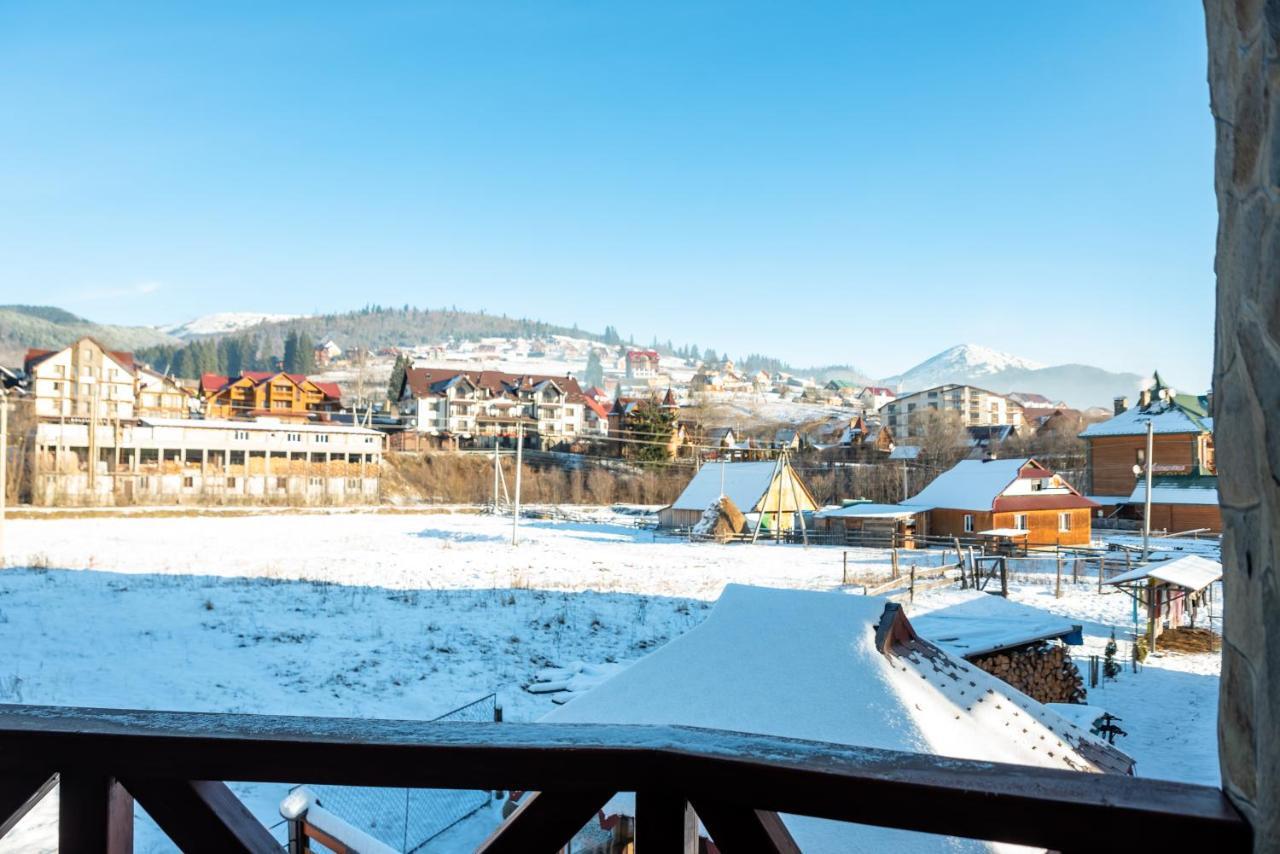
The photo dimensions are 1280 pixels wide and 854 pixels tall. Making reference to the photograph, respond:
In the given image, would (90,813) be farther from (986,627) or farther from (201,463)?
(201,463)

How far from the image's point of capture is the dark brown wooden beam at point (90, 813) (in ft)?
4.25

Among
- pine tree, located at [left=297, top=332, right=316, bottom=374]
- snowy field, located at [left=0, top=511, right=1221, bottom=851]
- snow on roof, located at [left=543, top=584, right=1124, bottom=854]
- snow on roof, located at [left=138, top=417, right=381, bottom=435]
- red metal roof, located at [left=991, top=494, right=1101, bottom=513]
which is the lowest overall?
snowy field, located at [left=0, top=511, right=1221, bottom=851]

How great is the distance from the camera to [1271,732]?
1.11 metres

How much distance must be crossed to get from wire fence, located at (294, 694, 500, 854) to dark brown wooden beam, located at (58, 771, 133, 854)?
6.62 metres

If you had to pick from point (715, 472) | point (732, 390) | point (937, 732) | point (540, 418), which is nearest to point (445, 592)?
point (937, 732)

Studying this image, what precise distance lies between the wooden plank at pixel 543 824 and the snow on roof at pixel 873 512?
35760 mm

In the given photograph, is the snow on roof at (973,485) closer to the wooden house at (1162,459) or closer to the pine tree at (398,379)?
the wooden house at (1162,459)

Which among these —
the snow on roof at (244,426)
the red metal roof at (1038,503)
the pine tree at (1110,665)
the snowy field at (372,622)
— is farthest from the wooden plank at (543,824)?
the snow on roof at (244,426)

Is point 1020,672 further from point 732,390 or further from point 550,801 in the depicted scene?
point 732,390

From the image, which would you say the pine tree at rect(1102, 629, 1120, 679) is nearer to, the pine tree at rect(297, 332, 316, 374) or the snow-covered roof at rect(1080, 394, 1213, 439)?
the snow-covered roof at rect(1080, 394, 1213, 439)

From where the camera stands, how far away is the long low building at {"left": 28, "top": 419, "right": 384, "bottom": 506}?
43.3m

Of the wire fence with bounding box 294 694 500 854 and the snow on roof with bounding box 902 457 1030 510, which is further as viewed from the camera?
the snow on roof with bounding box 902 457 1030 510

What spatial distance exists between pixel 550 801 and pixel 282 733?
43 cm

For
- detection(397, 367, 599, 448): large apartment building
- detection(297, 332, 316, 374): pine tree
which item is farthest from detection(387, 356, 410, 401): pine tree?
detection(297, 332, 316, 374): pine tree
